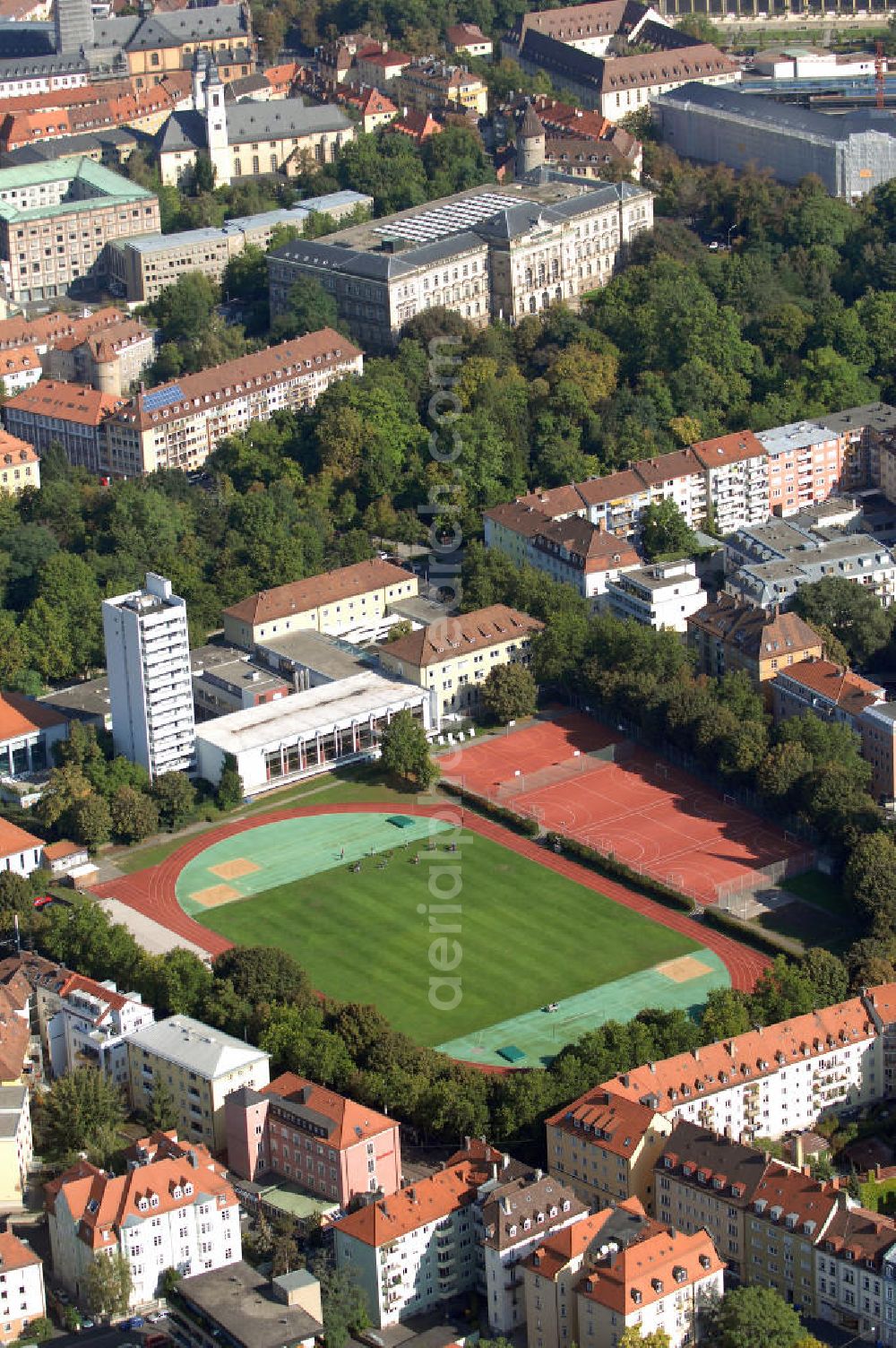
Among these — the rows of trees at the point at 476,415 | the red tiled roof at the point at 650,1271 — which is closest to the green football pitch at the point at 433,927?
the red tiled roof at the point at 650,1271

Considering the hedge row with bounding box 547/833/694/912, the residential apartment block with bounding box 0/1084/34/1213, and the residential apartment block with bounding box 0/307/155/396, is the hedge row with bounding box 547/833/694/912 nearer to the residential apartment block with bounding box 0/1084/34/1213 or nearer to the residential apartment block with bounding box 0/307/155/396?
the residential apartment block with bounding box 0/1084/34/1213

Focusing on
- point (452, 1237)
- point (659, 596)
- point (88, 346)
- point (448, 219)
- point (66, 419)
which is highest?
point (448, 219)

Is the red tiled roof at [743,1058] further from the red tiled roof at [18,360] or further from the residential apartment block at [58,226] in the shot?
the residential apartment block at [58,226]

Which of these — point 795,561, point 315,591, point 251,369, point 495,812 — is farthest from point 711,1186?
point 251,369

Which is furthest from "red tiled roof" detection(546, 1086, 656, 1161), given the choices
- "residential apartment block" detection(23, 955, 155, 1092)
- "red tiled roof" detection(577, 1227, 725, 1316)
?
"residential apartment block" detection(23, 955, 155, 1092)

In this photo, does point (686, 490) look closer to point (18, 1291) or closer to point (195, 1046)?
point (195, 1046)

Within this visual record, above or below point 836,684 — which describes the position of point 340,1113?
below

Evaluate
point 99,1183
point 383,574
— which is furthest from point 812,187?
point 99,1183
